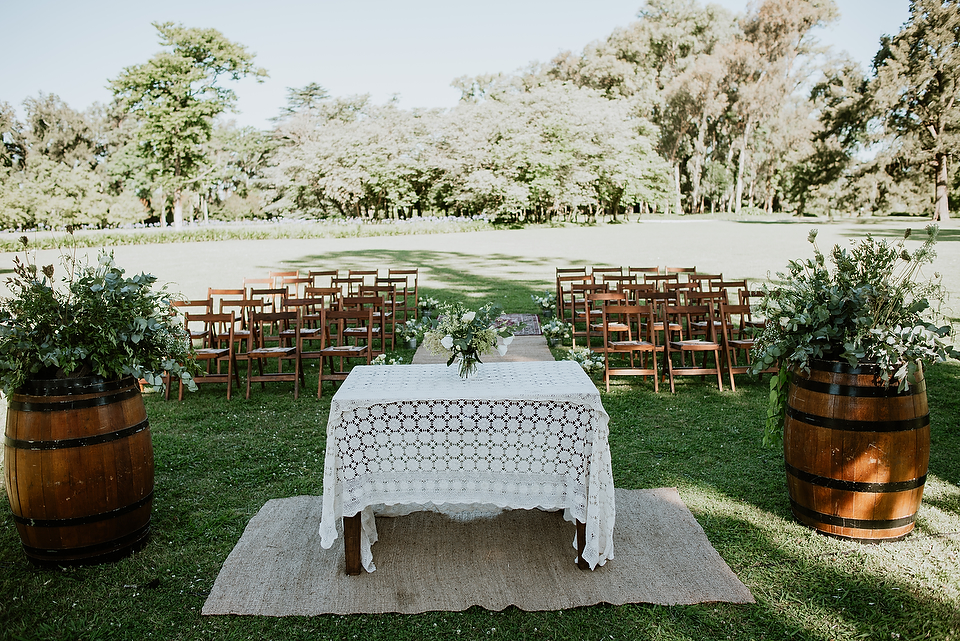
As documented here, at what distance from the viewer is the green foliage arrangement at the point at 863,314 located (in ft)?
12.8

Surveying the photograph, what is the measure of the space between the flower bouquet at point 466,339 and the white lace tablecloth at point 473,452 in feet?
1.05

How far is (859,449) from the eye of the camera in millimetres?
3994

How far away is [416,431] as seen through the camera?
3.80 metres

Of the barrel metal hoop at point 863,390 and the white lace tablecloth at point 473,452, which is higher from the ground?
the barrel metal hoop at point 863,390

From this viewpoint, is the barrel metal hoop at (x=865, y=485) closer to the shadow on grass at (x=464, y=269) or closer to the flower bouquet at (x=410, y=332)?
the flower bouquet at (x=410, y=332)

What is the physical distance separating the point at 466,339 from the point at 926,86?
48796mm

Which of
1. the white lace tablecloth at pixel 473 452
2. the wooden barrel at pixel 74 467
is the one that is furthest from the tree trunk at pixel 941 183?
the wooden barrel at pixel 74 467

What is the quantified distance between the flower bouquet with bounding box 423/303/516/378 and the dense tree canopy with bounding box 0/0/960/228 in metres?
41.0

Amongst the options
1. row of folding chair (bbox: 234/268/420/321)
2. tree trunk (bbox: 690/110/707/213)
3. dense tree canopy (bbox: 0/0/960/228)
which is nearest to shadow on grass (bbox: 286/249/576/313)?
row of folding chair (bbox: 234/268/420/321)

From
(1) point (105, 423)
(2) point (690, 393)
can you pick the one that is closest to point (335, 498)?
(1) point (105, 423)

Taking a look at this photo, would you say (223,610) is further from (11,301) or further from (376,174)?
(376,174)

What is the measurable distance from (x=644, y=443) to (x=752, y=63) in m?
54.8

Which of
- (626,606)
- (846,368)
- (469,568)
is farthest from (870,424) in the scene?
(469,568)

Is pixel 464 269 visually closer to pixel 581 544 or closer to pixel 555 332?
pixel 555 332
